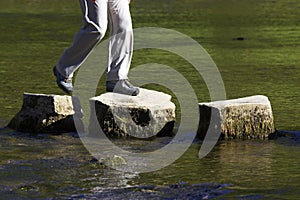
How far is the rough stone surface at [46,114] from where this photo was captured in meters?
8.47

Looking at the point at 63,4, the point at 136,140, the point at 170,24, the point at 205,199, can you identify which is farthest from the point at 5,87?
the point at 63,4

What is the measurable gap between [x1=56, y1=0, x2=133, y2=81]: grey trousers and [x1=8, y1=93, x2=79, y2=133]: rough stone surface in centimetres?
44

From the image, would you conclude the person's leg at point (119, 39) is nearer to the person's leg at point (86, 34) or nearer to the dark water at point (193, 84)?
the person's leg at point (86, 34)

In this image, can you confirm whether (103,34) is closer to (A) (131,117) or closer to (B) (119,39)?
(B) (119,39)

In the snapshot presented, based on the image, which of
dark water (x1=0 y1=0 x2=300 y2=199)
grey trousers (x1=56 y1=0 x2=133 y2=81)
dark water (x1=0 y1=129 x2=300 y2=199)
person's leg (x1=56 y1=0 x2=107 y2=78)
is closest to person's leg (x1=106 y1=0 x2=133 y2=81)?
grey trousers (x1=56 y1=0 x2=133 y2=81)

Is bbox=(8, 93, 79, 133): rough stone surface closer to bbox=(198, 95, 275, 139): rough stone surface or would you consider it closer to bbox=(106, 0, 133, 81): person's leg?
bbox=(106, 0, 133, 81): person's leg

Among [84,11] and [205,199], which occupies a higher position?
[84,11]

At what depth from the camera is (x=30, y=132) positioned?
854 cm

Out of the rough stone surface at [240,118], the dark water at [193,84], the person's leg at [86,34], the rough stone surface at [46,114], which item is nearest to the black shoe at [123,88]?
the person's leg at [86,34]

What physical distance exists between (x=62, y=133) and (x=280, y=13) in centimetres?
1158

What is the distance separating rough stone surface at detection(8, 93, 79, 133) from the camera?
8469mm

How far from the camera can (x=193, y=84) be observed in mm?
11141

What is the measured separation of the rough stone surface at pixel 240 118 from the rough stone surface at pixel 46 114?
1.16 m

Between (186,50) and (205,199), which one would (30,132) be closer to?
(205,199)
